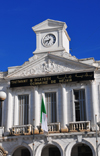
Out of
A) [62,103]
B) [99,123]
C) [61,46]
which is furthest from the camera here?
[61,46]

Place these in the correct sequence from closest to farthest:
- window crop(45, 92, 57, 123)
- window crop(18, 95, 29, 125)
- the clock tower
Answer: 1. window crop(45, 92, 57, 123)
2. window crop(18, 95, 29, 125)
3. the clock tower

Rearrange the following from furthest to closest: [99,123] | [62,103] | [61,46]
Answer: [61,46] < [62,103] < [99,123]

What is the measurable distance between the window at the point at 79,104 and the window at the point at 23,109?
210 inches

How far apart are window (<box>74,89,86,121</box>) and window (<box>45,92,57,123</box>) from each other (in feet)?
7.41

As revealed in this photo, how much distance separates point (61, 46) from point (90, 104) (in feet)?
24.2

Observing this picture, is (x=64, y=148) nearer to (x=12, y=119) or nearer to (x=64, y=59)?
(x=12, y=119)

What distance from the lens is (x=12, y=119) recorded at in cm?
3000

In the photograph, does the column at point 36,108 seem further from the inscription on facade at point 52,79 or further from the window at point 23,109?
the window at point 23,109

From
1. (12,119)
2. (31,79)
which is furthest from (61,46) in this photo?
(12,119)

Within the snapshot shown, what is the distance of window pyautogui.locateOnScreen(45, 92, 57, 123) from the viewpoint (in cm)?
2927

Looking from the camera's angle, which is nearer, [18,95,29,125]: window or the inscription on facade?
the inscription on facade

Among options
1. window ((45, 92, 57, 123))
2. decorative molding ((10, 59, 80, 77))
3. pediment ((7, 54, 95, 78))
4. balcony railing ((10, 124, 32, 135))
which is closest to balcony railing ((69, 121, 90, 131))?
window ((45, 92, 57, 123))

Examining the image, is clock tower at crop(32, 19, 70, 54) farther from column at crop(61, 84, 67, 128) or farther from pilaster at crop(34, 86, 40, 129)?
pilaster at crop(34, 86, 40, 129)

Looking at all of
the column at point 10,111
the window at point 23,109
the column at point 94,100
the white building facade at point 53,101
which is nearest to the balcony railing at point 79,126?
the white building facade at point 53,101
